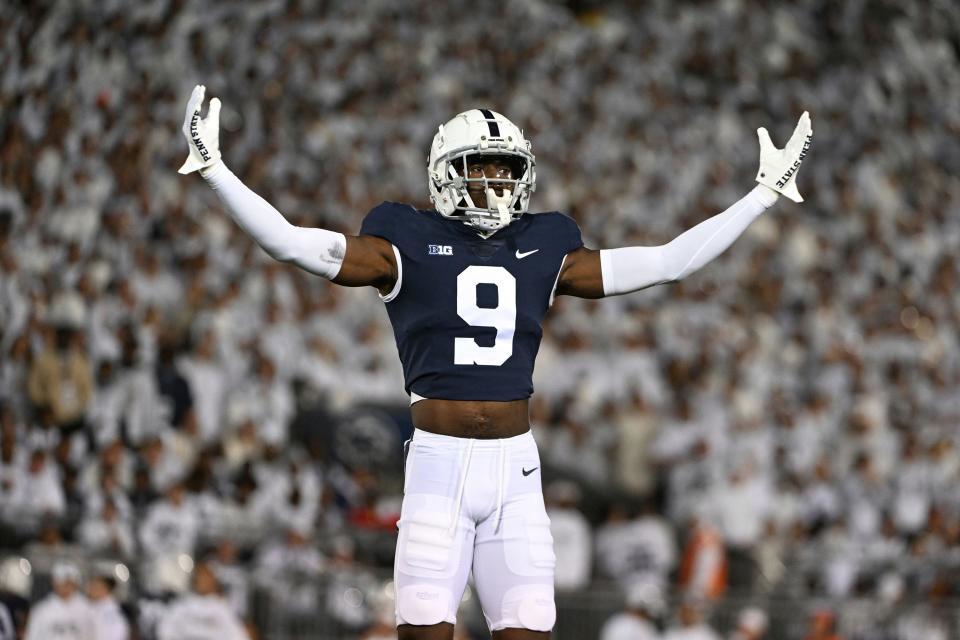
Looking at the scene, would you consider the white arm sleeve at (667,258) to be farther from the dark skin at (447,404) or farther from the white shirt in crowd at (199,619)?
the white shirt in crowd at (199,619)

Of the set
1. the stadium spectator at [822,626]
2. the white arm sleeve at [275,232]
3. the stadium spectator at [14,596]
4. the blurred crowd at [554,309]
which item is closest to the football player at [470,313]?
the white arm sleeve at [275,232]

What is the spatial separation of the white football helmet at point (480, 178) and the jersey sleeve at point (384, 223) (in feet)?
0.53

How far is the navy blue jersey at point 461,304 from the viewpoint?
529 cm

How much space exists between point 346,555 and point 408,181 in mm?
7781

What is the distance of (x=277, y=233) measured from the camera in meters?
5.08

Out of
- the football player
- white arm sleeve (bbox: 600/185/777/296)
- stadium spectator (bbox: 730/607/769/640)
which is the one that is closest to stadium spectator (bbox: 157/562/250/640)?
stadium spectator (bbox: 730/607/769/640)

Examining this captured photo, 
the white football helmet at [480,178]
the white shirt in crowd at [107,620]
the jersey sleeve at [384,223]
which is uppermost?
the white football helmet at [480,178]

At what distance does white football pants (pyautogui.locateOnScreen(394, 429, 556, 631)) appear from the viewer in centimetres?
512

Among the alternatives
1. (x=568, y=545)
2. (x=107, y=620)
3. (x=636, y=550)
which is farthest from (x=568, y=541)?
(x=107, y=620)

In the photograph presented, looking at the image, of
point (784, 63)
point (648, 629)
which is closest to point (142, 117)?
point (648, 629)

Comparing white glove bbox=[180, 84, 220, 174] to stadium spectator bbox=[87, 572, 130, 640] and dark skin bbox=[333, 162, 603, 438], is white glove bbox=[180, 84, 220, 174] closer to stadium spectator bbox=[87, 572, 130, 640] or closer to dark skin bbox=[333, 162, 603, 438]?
dark skin bbox=[333, 162, 603, 438]

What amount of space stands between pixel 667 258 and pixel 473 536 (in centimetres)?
108

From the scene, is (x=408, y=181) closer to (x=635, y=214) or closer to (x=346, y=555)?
(x=635, y=214)

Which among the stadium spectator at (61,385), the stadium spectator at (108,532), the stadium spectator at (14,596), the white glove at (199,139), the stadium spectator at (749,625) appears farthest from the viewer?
the stadium spectator at (61,385)
